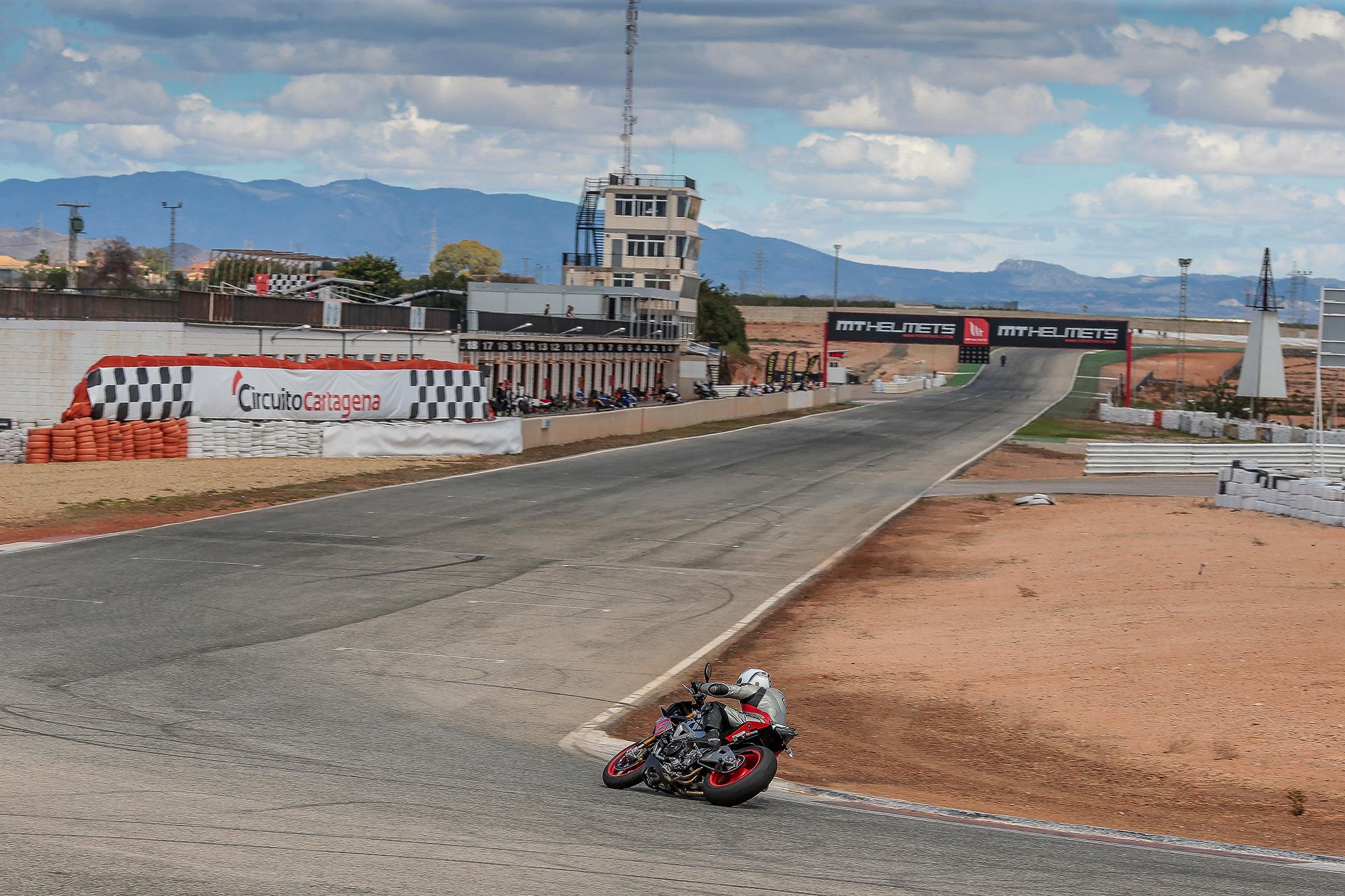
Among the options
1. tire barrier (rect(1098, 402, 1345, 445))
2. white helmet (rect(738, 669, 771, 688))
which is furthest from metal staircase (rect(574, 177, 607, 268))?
white helmet (rect(738, 669, 771, 688))

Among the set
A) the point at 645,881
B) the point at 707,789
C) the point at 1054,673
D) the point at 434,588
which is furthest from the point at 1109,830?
the point at 434,588

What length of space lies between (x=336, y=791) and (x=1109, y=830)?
5.59 meters

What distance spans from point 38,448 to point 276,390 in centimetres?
643

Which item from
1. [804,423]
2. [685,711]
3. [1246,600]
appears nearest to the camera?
[685,711]

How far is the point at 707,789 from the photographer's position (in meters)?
9.62

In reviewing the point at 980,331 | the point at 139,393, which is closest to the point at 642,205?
the point at 980,331

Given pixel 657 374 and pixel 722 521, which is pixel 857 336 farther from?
pixel 722 521

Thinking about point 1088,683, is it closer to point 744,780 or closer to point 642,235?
point 744,780

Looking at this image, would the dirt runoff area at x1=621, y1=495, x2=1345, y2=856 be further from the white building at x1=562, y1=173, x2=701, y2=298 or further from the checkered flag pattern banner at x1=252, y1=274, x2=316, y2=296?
the white building at x1=562, y1=173, x2=701, y2=298

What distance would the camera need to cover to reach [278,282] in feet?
276

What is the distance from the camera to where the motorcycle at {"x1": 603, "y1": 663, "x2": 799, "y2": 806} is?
31.3ft

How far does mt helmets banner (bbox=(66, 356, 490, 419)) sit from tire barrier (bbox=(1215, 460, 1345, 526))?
75.1ft

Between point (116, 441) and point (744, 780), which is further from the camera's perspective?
point (116, 441)

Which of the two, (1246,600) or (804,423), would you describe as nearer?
(1246,600)
